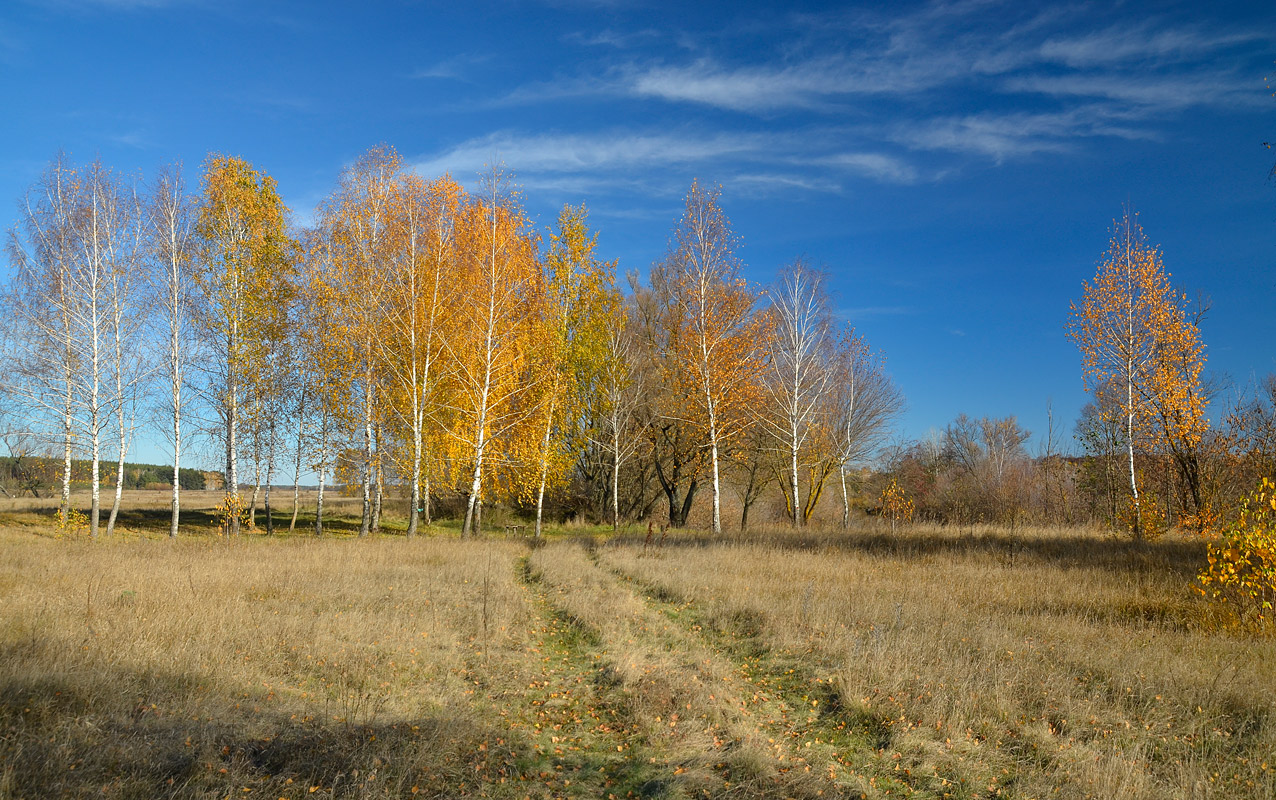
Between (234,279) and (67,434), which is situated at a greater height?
(234,279)

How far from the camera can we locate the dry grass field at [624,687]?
4516mm

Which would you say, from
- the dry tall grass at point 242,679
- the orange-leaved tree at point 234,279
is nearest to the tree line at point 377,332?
the orange-leaved tree at point 234,279

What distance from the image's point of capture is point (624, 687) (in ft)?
21.7

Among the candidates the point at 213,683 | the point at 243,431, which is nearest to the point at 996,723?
the point at 213,683

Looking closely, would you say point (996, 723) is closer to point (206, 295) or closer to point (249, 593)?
point (249, 593)

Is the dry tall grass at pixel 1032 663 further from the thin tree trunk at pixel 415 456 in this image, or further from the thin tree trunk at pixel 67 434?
the thin tree trunk at pixel 67 434

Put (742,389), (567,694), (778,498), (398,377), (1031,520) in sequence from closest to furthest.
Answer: (567,694) < (398,377) < (742,389) < (1031,520) < (778,498)

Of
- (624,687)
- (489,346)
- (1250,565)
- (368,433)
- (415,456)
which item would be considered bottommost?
(624,687)

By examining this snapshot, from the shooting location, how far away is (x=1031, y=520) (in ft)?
77.6

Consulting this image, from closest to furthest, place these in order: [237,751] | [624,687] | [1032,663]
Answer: [237,751], [624,687], [1032,663]

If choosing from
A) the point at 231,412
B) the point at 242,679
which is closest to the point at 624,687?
the point at 242,679

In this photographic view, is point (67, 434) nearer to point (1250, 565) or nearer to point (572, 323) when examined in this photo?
point (572, 323)

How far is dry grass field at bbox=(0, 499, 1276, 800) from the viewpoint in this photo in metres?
4.52

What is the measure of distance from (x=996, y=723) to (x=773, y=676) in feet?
7.54
